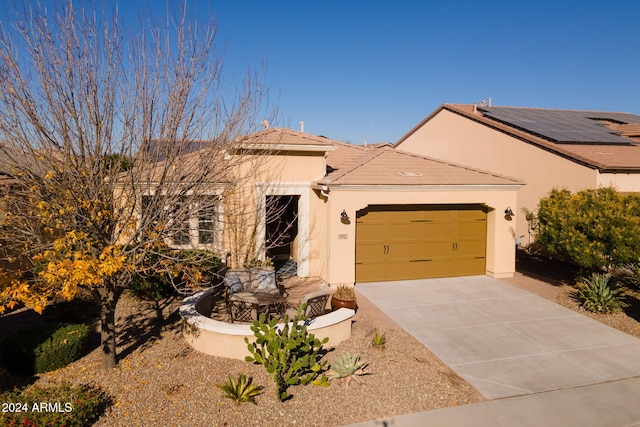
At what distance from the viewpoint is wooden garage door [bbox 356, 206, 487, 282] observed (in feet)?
42.8

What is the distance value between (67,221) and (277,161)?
7.26 m

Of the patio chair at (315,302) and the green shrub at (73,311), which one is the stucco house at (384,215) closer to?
the patio chair at (315,302)

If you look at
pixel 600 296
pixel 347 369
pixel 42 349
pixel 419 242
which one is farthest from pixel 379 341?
pixel 600 296

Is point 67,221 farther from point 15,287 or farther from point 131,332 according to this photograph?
point 131,332

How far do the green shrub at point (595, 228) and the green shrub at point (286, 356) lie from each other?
26.5 ft

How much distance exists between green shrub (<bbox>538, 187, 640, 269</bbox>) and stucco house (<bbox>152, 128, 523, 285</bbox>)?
1.84 meters

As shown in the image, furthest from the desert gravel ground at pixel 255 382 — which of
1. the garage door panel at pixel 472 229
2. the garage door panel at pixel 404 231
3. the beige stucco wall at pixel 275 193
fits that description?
the garage door panel at pixel 472 229

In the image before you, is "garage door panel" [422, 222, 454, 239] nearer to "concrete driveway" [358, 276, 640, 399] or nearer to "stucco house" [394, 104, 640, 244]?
"concrete driveway" [358, 276, 640, 399]

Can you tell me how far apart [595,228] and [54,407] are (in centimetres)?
1216

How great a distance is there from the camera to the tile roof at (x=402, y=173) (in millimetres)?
12766

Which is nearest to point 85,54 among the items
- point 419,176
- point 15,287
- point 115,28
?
point 115,28

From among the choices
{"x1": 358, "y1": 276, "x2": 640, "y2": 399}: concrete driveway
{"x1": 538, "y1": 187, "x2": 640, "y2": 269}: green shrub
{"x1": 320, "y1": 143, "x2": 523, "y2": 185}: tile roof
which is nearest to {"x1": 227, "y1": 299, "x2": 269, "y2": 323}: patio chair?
{"x1": 358, "y1": 276, "x2": 640, "y2": 399}: concrete driveway

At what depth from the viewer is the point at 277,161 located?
507 inches

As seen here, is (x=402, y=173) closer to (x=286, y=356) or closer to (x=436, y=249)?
(x=436, y=249)
